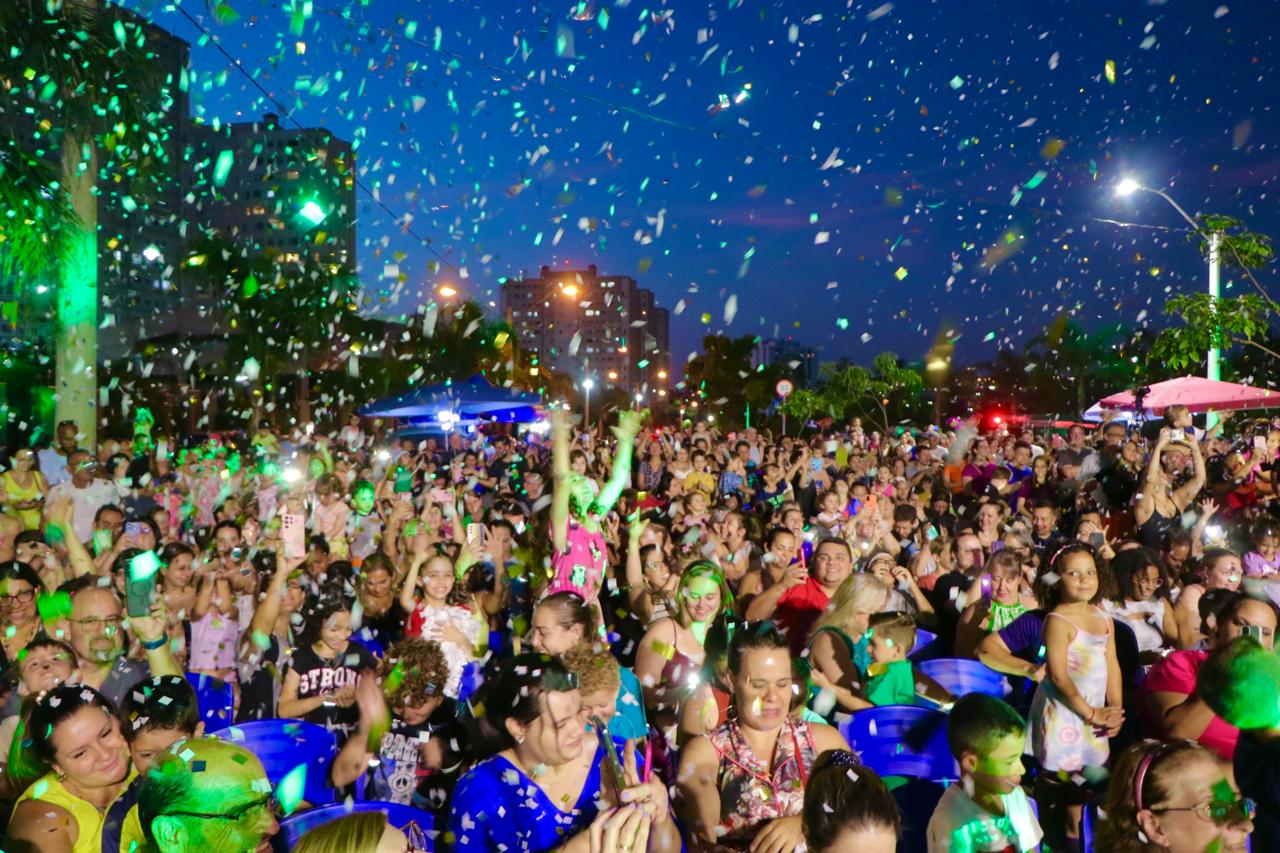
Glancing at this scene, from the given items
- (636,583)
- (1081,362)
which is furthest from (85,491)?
(1081,362)

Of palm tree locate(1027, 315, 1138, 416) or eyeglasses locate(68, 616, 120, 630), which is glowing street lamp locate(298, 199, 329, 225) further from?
palm tree locate(1027, 315, 1138, 416)

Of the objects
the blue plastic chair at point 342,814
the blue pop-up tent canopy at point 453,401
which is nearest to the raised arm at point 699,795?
the blue plastic chair at point 342,814

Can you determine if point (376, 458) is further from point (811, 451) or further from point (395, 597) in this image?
point (395, 597)

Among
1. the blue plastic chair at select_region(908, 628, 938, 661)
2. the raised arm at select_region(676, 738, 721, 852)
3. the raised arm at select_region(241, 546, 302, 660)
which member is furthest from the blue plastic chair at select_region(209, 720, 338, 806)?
the blue plastic chair at select_region(908, 628, 938, 661)

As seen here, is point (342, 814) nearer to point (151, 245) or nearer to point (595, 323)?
point (151, 245)

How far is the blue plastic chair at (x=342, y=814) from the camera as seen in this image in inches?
106

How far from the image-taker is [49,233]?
8047 millimetres

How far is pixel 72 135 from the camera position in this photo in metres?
9.69

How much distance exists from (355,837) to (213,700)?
231 centimetres

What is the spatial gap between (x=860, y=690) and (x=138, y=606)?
11.9 feet

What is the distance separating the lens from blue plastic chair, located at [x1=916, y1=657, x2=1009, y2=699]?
4.14 meters

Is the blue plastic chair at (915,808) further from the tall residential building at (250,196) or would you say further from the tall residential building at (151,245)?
the tall residential building at (151,245)

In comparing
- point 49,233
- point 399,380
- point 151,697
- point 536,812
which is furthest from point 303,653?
point 399,380

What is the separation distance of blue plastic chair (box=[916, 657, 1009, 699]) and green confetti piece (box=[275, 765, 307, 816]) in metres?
2.66
